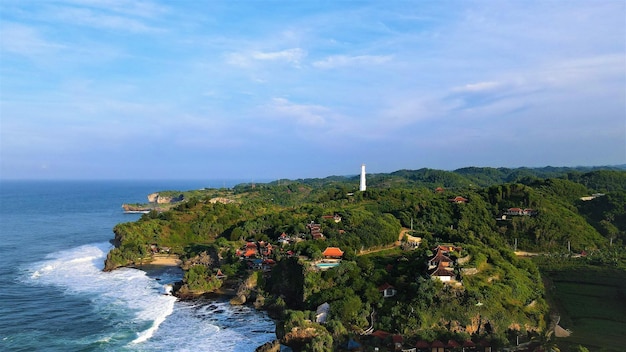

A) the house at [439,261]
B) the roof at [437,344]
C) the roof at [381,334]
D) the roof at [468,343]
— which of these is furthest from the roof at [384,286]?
the roof at [468,343]

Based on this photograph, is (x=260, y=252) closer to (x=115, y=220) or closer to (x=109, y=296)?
(x=109, y=296)

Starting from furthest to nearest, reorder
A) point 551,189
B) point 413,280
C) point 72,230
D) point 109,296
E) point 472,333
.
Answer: point 72,230 → point 551,189 → point 109,296 → point 413,280 → point 472,333

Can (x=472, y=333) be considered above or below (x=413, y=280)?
below

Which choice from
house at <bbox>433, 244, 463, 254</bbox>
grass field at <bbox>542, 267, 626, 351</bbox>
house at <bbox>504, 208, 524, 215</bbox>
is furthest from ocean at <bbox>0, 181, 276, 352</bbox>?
house at <bbox>504, 208, 524, 215</bbox>

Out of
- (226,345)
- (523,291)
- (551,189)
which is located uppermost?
(551,189)

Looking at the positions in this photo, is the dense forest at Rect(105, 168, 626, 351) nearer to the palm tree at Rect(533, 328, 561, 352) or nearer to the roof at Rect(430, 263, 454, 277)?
the roof at Rect(430, 263, 454, 277)

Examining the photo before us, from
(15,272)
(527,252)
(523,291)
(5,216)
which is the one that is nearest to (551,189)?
(527,252)
